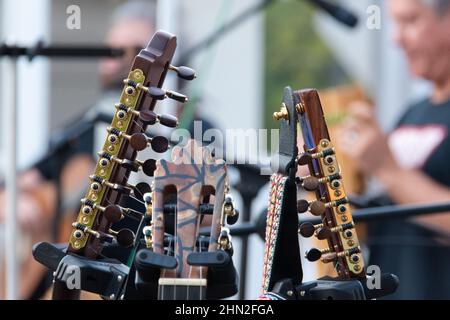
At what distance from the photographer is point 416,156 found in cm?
390

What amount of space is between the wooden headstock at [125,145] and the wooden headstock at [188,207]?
9cm

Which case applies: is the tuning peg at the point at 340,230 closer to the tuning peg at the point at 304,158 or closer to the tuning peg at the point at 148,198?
the tuning peg at the point at 304,158

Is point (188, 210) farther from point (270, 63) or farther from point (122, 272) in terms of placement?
point (270, 63)

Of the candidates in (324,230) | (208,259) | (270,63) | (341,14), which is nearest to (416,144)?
(341,14)

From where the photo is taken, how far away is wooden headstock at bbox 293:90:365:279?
6.30 ft

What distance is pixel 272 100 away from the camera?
4.77 meters

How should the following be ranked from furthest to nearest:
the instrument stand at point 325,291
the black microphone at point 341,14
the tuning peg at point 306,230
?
1. the black microphone at point 341,14
2. the tuning peg at point 306,230
3. the instrument stand at point 325,291

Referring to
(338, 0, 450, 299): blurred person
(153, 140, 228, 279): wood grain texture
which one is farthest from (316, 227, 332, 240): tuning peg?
(338, 0, 450, 299): blurred person

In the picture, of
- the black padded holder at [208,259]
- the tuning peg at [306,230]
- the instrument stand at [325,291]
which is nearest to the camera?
the black padded holder at [208,259]

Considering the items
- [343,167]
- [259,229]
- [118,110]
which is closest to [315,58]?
[343,167]

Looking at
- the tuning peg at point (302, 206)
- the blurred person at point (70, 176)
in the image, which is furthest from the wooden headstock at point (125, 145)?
the blurred person at point (70, 176)

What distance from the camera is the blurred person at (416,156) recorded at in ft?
12.4

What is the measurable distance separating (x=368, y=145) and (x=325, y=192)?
1882mm

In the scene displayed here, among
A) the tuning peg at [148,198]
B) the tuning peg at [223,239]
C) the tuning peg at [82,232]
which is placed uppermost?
the tuning peg at [148,198]
